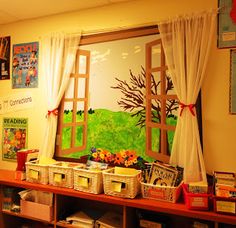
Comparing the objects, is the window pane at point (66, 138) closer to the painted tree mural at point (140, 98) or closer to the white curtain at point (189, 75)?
the painted tree mural at point (140, 98)

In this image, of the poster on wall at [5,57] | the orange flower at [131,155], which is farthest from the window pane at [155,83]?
the poster on wall at [5,57]

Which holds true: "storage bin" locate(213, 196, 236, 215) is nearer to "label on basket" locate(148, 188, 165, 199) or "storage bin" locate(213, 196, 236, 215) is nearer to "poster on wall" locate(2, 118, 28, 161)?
"label on basket" locate(148, 188, 165, 199)

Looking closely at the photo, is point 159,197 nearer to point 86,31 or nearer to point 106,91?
point 106,91

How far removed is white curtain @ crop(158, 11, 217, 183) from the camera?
1.86 meters

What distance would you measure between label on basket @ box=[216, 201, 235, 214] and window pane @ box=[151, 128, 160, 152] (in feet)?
2.19

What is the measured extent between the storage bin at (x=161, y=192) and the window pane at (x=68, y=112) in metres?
1.05

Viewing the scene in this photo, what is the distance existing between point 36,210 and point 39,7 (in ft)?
6.25

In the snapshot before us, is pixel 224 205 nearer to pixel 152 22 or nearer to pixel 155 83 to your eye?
pixel 155 83

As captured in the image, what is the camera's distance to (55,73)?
2.44m

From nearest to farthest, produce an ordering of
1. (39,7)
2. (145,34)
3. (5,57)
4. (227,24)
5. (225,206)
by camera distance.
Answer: (225,206) < (227,24) < (145,34) < (39,7) < (5,57)

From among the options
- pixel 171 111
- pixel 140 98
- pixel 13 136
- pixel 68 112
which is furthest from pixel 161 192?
pixel 13 136

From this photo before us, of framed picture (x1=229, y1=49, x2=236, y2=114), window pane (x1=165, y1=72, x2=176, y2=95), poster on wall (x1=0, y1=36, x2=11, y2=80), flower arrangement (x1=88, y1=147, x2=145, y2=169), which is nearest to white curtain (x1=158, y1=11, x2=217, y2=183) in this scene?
window pane (x1=165, y1=72, x2=176, y2=95)

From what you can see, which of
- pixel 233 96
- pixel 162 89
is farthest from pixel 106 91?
pixel 233 96

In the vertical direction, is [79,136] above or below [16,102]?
below
